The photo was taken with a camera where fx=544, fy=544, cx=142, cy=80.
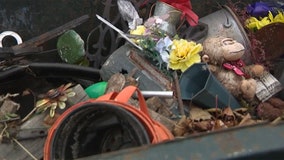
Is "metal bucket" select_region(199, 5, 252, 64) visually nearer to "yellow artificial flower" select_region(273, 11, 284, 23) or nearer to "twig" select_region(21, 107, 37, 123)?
"yellow artificial flower" select_region(273, 11, 284, 23)

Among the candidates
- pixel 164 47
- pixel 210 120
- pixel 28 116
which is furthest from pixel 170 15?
pixel 28 116

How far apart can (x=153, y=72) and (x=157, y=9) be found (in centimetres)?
54

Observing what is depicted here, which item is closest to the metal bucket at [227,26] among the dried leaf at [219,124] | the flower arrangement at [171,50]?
the flower arrangement at [171,50]

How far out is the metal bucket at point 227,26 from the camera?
3.17 m

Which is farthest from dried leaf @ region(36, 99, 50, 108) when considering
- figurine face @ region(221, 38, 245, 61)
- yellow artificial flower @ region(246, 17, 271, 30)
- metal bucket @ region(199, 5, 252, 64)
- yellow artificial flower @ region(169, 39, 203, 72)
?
yellow artificial flower @ region(246, 17, 271, 30)

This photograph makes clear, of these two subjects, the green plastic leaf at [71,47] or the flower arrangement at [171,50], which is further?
the green plastic leaf at [71,47]

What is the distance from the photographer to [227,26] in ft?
10.7

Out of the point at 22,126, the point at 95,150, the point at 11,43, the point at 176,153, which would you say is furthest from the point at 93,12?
the point at 176,153

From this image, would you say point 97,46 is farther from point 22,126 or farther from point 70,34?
point 22,126

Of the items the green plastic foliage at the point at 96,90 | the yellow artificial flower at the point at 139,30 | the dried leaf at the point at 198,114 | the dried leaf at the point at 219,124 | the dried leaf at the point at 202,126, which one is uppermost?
the yellow artificial flower at the point at 139,30

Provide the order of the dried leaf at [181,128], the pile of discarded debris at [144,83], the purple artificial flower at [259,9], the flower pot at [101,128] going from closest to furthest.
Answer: the flower pot at [101,128]
the pile of discarded debris at [144,83]
the dried leaf at [181,128]
the purple artificial flower at [259,9]

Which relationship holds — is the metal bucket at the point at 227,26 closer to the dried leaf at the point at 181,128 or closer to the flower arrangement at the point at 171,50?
the flower arrangement at the point at 171,50

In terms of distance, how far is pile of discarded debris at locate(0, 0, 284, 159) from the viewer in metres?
2.26

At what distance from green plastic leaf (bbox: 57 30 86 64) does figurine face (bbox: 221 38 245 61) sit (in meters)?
0.83
